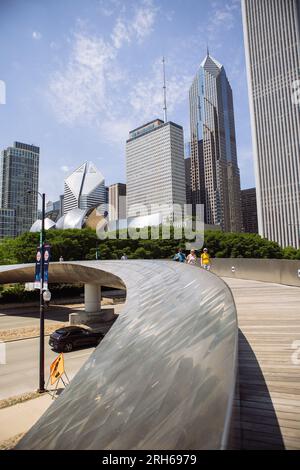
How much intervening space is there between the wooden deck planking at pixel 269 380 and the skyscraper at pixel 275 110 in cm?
12080

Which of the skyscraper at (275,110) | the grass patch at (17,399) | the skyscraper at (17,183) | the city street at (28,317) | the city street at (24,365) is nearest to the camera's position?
the grass patch at (17,399)

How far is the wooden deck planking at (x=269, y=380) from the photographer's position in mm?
3365

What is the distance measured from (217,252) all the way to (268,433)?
183 ft

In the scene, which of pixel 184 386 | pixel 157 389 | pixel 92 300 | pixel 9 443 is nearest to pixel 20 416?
pixel 9 443

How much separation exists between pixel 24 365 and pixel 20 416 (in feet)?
22.5

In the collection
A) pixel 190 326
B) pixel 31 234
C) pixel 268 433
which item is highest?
pixel 31 234

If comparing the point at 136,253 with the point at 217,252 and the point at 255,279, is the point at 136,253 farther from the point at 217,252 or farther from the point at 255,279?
the point at 255,279

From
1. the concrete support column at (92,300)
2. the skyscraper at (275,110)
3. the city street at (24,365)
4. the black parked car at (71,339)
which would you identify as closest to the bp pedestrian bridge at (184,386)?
the city street at (24,365)

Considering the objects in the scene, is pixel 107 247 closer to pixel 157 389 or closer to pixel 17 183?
pixel 157 389

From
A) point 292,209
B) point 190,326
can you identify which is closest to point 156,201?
point 292,209

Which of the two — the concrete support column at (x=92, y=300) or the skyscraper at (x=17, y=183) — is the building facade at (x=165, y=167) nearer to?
the skyscraper at (x=17, y=183)

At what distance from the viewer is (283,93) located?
11788cm

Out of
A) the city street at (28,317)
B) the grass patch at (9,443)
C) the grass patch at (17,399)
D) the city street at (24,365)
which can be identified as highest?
the grass patch at (9,443)

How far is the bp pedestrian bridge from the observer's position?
271 centimetres
